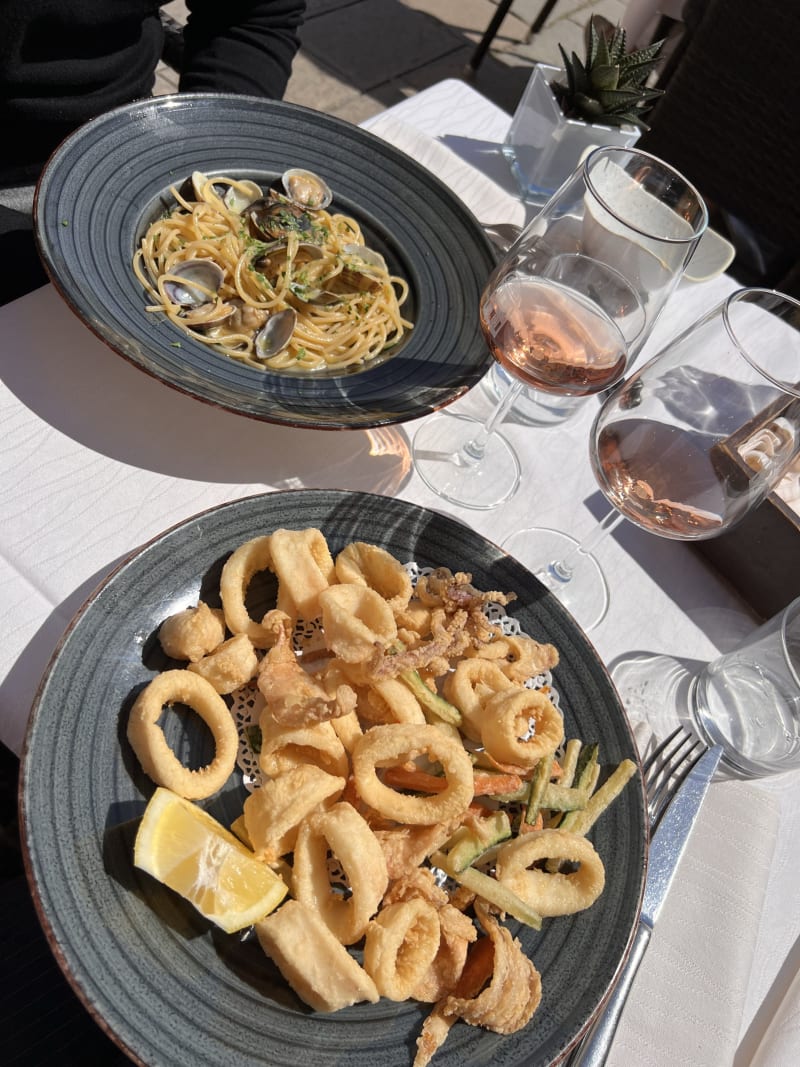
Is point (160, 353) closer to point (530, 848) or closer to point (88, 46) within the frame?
point (530, 848)

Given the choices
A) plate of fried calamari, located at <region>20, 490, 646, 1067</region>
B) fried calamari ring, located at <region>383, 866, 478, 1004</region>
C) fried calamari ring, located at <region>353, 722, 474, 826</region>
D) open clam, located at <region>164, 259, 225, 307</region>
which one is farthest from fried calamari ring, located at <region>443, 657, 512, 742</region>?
open clam, located at <region>164, 259, 225, 307</region>

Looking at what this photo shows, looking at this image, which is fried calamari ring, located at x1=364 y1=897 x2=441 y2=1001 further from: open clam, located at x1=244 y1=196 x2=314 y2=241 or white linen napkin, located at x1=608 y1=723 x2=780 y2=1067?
open clam, located at x1=244 y1=196 x2=314 y2=241

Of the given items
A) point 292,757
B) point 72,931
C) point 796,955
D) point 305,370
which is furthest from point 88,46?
point 796,955

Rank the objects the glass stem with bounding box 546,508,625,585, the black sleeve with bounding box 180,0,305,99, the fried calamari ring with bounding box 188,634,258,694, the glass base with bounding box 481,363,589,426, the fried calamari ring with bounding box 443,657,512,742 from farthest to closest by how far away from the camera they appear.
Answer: the black sleeve with bounding box 180,0,305,99 < the glass base with bounding box 481,363,589,426 < the glass stem with bounding box 546,508,625,585 < the fried calamari ring with bounding box 443,657,512,742 < the fried calamari ring with bounding box 188,634,258,694

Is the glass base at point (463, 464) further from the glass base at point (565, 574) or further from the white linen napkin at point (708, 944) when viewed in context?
the white linen napkin at point (708, 944)

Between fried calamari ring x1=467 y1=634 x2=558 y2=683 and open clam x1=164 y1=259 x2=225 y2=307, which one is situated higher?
open clam x1=164 y1=259 x2=225 y2=307

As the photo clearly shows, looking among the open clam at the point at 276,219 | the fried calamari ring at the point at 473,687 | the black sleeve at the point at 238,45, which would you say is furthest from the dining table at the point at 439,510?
the black sleeve at the point at 238,45

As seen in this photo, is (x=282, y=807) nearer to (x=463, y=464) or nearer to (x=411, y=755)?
(x=411, y=755)

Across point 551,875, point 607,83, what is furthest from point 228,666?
point 607,83
